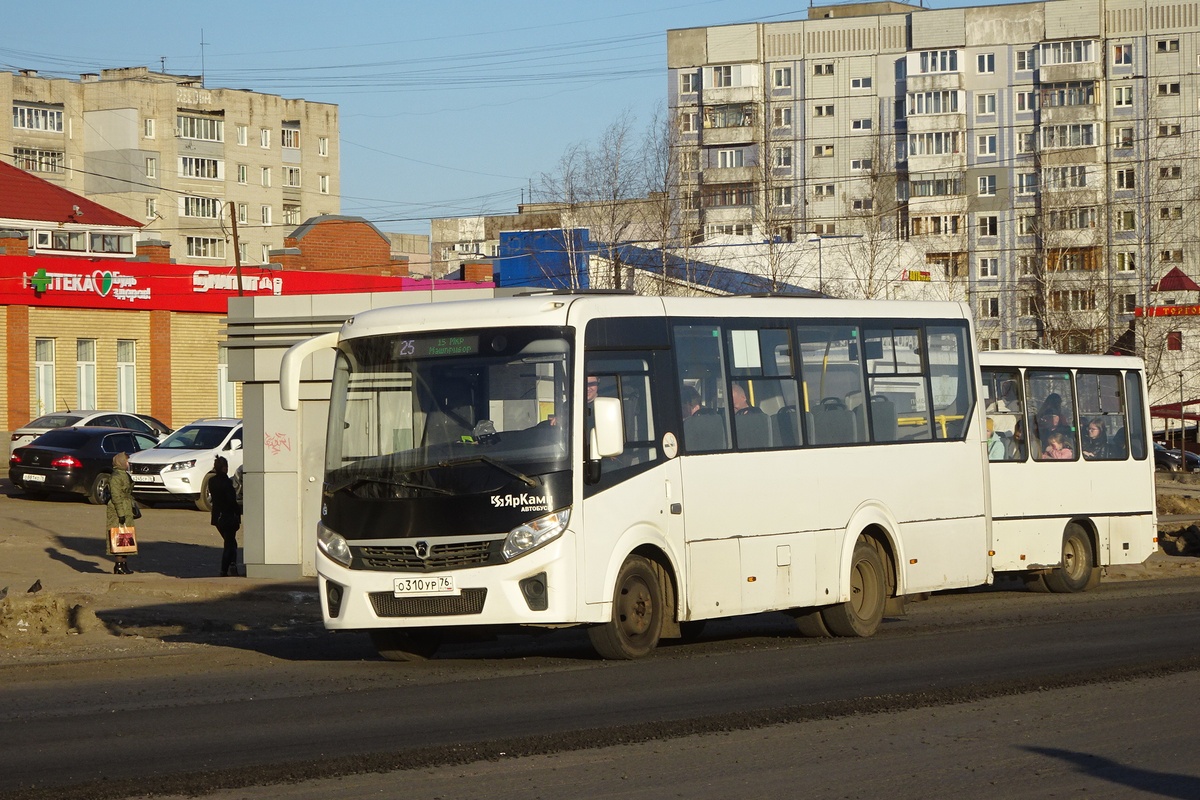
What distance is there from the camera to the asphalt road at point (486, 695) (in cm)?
817

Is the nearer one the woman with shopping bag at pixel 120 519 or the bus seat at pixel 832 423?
the bus seat at pixel 832 423

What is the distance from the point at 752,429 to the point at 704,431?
675 millimetres

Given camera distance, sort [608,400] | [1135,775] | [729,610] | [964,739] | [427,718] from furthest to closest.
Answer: [729,610], [608,400], [427,718], [964,739], [1135,775]

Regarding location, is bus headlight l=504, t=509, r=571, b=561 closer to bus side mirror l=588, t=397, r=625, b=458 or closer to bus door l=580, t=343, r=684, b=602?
bus door l=580, t=343, r=684, b=602

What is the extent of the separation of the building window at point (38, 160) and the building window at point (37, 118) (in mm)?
1554

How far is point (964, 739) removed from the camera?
346 inches

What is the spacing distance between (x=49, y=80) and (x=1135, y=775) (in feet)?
367

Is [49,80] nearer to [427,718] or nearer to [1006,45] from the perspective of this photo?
[1006,45]

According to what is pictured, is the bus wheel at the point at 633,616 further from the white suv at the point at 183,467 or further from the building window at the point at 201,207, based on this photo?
the building window at the point at 201,207

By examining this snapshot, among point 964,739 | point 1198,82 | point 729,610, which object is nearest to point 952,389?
point 729,610

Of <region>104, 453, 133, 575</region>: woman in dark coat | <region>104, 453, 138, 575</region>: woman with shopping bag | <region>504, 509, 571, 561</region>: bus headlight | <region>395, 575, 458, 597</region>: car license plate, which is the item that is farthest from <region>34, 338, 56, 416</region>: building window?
<region>504, 509, 571, 561</region>: bus headlight

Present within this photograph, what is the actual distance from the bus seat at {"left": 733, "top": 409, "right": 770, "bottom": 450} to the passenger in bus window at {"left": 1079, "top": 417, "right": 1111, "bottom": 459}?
324 inches

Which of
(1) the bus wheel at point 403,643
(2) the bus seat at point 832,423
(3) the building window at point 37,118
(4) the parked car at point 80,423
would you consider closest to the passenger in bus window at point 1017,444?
(2) the bus seat at point 832,423

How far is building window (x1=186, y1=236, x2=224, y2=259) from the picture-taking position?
110 m
